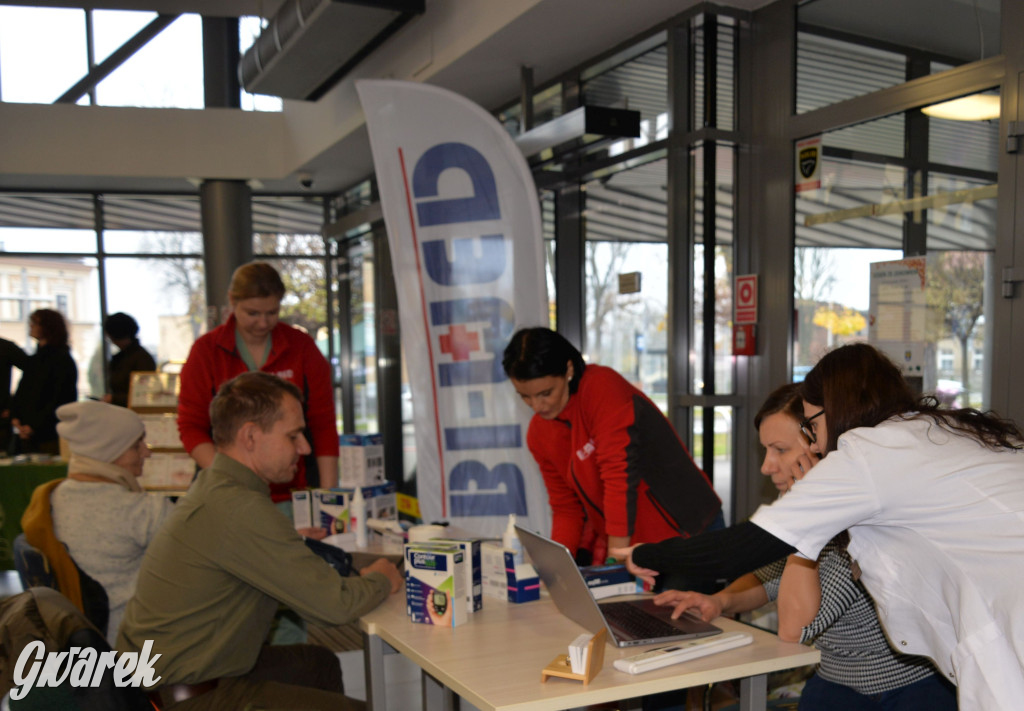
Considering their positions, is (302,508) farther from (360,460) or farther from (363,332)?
(363,332)

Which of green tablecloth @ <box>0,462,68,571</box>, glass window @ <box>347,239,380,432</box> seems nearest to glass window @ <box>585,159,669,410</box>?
glass window @ <box>347,239,380,432</box>

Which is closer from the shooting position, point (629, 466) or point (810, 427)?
point (810, 427)

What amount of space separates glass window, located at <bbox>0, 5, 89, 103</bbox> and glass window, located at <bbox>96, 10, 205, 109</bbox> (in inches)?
10.8

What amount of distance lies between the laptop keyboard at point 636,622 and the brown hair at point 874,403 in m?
0.66

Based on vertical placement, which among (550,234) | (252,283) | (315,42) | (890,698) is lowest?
(890,698)

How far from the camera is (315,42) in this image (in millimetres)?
5023

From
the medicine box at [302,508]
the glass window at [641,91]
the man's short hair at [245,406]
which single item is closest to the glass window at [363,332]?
the glass window at [641,91]

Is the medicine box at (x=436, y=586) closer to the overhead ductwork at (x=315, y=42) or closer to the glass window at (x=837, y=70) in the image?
the glass window at (x=837, y=70)

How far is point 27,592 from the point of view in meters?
1.85

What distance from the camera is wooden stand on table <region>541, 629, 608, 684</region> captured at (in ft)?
5.88

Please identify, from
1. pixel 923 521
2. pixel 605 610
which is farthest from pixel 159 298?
pixel 923 521

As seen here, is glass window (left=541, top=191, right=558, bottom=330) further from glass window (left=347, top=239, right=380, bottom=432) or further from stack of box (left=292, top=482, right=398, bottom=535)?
glass window (left=347, top=239, right=380, bottom=432)

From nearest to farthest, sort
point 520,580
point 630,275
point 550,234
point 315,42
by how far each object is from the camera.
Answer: point 520,580
point 630,275
point 315,42
point 550,234

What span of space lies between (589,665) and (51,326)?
549 centimetres
